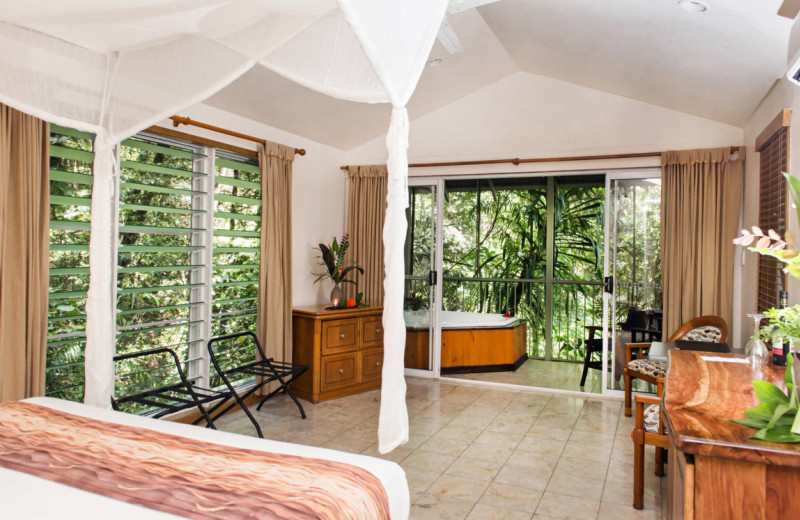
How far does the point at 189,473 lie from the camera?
1547 millimetres

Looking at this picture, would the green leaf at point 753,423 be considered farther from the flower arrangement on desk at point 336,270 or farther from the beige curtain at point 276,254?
the flower arrangement on desk at point 336,270

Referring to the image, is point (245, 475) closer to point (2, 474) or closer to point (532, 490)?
point (2, 474)

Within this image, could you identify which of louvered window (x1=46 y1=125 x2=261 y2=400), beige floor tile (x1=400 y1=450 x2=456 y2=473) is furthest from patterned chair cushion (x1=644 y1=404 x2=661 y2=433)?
louvered window (x1=46 y1=125 x2=261 y2=400)

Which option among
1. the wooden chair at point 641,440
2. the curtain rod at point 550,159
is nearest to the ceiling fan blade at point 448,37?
the curtain rod at point 550,159

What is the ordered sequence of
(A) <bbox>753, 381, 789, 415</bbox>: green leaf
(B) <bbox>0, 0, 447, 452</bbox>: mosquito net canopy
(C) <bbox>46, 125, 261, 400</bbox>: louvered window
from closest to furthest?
(A) <bbox>753, 381, 789, 415</bbox>: green leaf
(B) <bbox>0, 0, 447, 452</bbox>: mosquito net canopy
(C) <bbox>46, 125, 261, 400</bbox>: louvered window

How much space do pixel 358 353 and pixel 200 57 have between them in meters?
2.88

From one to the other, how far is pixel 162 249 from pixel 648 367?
3.53m

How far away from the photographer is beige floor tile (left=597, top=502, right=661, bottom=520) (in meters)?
2.48

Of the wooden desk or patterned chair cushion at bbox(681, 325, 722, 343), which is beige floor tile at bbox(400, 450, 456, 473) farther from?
patterned chair cushion at bbox(681, 325, 722, 343)

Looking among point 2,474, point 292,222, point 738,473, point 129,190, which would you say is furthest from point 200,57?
point 738,473

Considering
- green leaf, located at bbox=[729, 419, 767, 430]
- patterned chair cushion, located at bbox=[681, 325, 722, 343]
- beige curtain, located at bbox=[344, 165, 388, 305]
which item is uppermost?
beige curtain, located at bbox=[344, 165, 388, 305]

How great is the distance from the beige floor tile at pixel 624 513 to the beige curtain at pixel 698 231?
2.13 metres

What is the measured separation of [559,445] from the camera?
3.46m

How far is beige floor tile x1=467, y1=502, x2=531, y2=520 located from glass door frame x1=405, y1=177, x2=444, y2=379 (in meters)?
2.87
